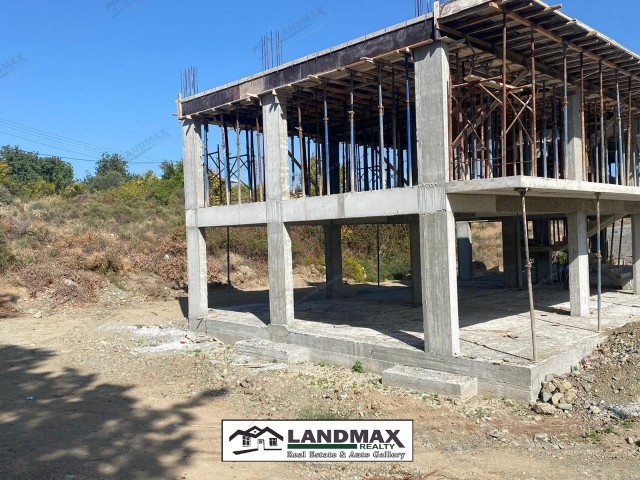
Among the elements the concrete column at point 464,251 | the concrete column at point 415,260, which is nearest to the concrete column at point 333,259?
the concrete column at point 415,260

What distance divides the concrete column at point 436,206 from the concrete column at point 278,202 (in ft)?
12.6

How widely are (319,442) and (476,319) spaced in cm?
685

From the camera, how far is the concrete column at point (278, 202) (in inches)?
473

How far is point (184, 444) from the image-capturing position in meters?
6.87

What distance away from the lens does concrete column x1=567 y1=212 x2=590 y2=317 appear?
11664mm

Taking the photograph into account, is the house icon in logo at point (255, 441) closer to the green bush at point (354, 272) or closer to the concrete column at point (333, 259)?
the concrete column at point (333, 259)

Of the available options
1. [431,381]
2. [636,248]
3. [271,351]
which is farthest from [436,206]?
[636,248]

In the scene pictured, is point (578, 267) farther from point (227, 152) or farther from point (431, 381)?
point (227, 152)

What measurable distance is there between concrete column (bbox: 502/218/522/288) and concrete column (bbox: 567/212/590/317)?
206 inches

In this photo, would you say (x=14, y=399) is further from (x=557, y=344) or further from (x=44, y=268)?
(x=44, y=268)

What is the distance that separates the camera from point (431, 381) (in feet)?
27.7

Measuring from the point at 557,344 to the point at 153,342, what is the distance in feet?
30.5

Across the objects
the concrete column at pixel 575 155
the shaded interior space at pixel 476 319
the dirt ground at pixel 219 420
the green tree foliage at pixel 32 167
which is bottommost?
the dirt ground at pixel 219 420

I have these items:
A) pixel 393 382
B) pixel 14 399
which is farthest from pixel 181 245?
pixel 393 382
